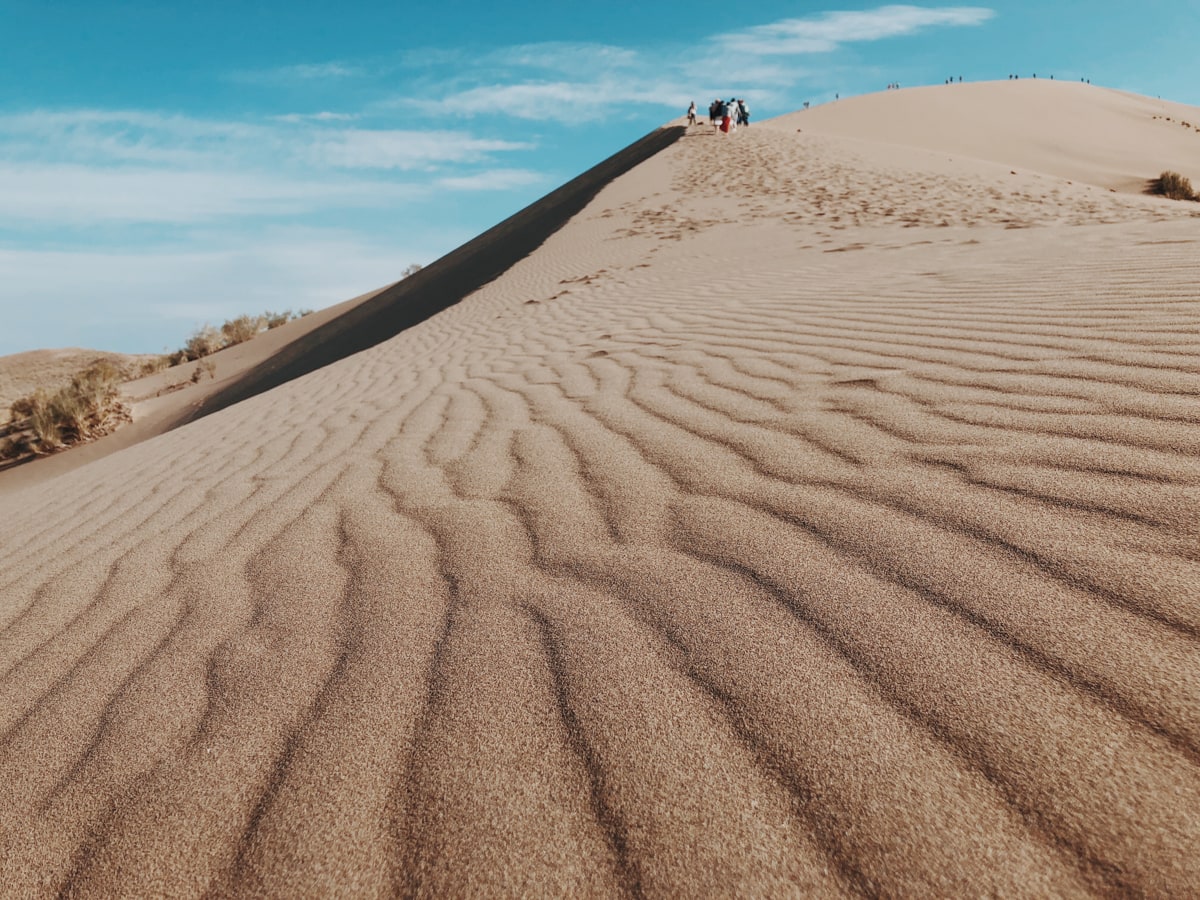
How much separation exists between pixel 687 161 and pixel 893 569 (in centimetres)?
1828

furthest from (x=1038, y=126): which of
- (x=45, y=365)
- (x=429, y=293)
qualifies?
(x=45, y=365)

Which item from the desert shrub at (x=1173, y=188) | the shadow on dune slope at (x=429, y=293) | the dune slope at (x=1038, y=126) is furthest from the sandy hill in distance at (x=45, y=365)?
the desert shrub at (x=1173, y=188)

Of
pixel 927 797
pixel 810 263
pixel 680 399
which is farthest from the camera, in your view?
pixel 810 263

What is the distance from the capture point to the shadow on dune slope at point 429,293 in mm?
10734

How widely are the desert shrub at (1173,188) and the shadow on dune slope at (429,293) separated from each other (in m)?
12.0

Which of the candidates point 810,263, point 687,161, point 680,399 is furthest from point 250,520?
point 687,161

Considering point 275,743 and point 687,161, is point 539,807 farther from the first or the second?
point 687,161

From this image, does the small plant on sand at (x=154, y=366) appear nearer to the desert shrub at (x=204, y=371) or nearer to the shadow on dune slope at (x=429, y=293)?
the desert shrub at (x=204, y=371)

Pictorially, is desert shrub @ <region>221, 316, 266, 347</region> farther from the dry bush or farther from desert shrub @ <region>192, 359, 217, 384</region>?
desert shrub @ <region>192, 359, 217, 384</region>

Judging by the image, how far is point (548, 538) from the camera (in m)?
1.76

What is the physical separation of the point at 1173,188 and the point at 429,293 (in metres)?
15.9

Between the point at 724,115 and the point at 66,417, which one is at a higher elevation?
the point at 724,115

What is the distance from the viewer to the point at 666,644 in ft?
4.14

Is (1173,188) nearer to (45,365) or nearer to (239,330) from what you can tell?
(239,330)
